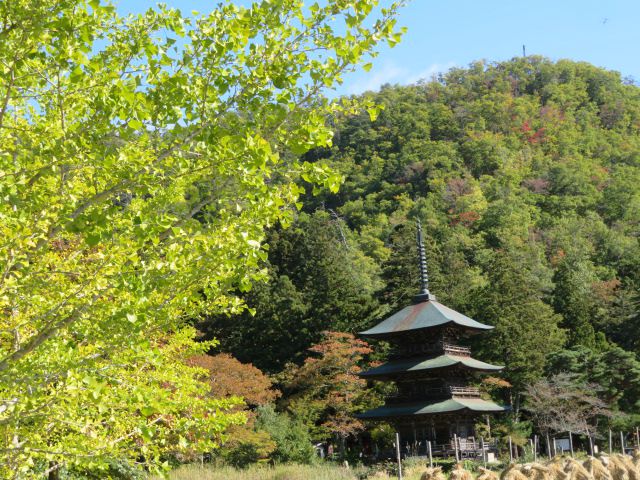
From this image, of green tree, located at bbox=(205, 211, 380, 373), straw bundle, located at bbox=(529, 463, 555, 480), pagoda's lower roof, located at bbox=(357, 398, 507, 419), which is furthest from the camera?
green tree, located at bbox=(205, 211, 380, 373)

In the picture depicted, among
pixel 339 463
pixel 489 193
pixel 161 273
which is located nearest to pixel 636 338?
pixel 339 463

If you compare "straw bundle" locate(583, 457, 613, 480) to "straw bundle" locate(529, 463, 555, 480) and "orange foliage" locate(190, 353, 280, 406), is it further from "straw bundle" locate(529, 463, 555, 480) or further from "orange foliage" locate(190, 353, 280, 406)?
"orange foliage" locate(190, 353, 280, 406)

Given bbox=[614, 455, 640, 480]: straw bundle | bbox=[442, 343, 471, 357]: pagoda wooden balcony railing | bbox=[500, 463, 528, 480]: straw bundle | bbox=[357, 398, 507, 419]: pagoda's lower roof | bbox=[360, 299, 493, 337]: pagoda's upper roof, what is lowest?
bbox=[614, 455, 640, 480]: straw bundle

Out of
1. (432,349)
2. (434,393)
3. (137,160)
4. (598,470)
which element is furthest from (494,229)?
(137,160)

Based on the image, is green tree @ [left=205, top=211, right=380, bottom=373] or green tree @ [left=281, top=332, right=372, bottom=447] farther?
green tree @ [left=205, top=211, right=380, bottom=373]

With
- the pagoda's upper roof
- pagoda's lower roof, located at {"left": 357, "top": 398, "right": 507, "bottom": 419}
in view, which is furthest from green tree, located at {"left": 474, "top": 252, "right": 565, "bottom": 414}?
pagoda's lower roof, located at {"left": 357, "top": 398, "right": 507, "bottom": 419}

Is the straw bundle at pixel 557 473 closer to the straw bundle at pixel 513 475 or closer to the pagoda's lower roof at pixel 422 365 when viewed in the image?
the straw bundle at pixel 513 475

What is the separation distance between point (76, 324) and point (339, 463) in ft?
81.1

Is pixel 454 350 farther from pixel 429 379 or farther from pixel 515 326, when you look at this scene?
pixel 515 326

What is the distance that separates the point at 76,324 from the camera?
18.5ft

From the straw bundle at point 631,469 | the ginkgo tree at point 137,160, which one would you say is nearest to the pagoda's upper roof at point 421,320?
the straw bundle at point 631,469

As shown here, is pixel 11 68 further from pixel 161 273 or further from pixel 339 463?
pixel 339 463

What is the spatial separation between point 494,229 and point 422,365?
26743mm

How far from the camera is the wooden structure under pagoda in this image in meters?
27.5
